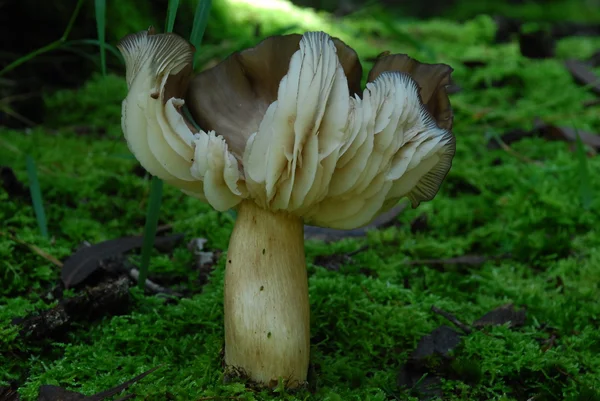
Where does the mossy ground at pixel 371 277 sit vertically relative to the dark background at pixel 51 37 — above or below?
below

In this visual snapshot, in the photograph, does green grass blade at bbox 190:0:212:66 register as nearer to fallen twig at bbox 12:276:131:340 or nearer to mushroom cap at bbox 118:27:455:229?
mushroom cap at bbox 118:27:455:229

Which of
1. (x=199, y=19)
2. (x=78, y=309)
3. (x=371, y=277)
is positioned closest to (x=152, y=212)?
(x=78, y=309)

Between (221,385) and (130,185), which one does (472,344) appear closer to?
(221,385)

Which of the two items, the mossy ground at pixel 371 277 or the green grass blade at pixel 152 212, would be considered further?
the green grass blade at pixel 152 212

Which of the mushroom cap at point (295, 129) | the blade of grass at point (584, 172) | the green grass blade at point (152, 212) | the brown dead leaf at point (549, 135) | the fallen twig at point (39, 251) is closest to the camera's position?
the mushroom cap at point (295, 129)

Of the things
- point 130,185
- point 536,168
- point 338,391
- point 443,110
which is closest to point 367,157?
point 443,110

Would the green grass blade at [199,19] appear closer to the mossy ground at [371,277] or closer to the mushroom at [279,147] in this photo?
the mushroom at [279,147]

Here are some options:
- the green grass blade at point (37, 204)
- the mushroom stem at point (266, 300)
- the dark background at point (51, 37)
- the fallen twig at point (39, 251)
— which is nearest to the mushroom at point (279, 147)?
the mushroom stem at point (266, 300)

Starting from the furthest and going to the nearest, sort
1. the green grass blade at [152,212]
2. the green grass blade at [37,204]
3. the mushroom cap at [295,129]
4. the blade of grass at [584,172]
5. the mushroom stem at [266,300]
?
the blade of grass at [584,172] < the green grass blade at [37,204] < the green grass blade at [152,212] < the mushroom stem at [266,300] < the mushroom cap at [295,129]
